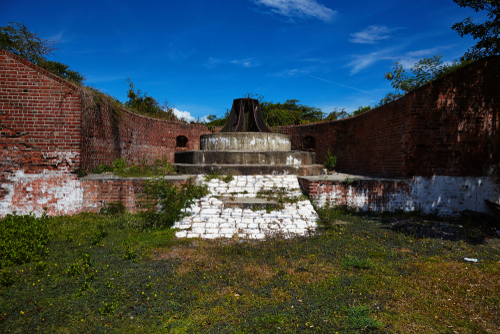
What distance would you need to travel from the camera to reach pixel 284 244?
4.84 meters

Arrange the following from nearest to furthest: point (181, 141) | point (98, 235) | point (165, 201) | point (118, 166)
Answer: point (98, 235) < point (165, 201) < point (118, 166) < point (181, 141)

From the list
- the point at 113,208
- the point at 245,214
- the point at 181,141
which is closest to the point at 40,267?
the point at 113,208

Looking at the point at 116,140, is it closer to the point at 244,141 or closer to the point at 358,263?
the point at 244,141

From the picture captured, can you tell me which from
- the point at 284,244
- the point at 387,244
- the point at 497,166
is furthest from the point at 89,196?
the point at 497,166

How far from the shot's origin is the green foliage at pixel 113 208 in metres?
6.46

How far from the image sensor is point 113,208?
6.47 meters

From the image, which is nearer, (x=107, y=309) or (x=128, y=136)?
(x=107, y=309)

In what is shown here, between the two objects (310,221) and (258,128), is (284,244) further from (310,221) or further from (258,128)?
(258,128)

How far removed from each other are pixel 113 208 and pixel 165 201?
156 cm

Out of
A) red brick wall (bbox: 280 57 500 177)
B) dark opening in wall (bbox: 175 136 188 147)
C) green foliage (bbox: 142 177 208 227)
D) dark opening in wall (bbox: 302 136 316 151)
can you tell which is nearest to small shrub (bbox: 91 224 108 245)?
green foliage (bbox: 142 177 208 227)

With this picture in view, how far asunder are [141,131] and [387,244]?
34.8ft

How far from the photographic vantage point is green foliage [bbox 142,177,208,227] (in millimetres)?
5891

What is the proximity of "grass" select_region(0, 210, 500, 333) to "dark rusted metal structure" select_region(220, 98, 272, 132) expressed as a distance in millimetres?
7590

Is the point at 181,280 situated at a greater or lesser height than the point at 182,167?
lesser
